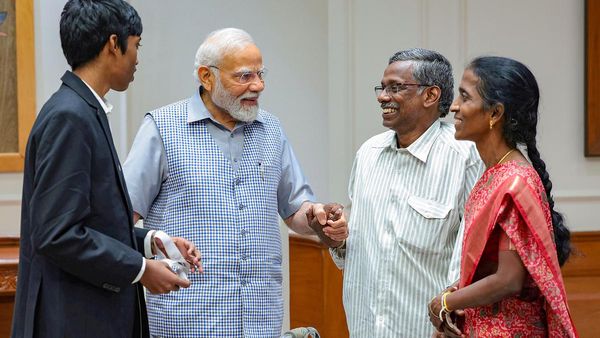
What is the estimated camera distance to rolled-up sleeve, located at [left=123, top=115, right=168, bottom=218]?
8.99 ft

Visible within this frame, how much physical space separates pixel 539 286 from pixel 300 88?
113 inches

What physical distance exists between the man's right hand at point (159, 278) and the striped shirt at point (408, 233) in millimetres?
698

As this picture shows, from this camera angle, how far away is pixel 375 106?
4547mm

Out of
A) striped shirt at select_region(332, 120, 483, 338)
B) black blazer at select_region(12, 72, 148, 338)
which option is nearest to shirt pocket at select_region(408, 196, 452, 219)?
striped shirt at select_region(332, 120, 483, 338)

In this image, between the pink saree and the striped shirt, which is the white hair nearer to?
the striped shirt

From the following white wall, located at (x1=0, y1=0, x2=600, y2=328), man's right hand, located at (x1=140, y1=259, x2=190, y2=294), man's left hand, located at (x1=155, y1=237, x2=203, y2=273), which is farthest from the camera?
white wall, located at (x1=0, y1=0, x2=600, y2=328)

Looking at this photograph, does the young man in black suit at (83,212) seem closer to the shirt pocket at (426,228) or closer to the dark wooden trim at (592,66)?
the shirt pocket at (426,228)

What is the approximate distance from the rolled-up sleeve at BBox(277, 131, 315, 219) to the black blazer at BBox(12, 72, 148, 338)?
0.83 meters

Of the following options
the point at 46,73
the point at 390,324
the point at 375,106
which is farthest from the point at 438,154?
the point at 46,73

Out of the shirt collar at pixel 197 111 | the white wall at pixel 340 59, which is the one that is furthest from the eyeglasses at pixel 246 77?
the white wall at pixel 340 59

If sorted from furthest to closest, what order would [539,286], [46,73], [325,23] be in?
[325,23], [46,73], [539,286]

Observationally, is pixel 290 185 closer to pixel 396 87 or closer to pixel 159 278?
pixel 396 87

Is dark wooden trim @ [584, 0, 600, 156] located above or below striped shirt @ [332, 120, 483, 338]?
above

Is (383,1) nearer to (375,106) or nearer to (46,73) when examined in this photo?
(375,106)
